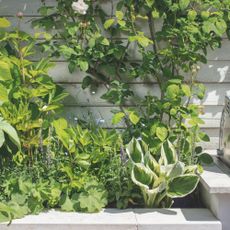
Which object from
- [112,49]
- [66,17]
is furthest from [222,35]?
[66,17]

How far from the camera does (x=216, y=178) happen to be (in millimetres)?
2975

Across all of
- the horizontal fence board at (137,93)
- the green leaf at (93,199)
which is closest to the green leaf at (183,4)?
the horizontal fence board at (137,93)

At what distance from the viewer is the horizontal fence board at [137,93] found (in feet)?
12.8

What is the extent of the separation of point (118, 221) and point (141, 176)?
32 cm

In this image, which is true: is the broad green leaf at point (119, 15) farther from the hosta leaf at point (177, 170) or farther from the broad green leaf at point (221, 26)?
the hosta leaf at point (177, 170)

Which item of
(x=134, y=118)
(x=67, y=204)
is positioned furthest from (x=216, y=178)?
(x=67, y=204)

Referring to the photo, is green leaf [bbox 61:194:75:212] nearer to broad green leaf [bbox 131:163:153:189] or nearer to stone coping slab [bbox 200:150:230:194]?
broad green leaf [bbox 131:163:153:189]

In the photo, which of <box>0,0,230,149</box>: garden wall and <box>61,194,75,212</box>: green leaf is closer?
<box>61,194,75,212</box>: green leaf

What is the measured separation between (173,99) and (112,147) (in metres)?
0.51

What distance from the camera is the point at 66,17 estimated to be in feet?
12.3

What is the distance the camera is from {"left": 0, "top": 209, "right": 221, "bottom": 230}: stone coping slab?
2.71 m

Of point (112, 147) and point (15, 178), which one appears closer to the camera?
point (15, 178)

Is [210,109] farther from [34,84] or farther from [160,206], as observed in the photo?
[34,84]

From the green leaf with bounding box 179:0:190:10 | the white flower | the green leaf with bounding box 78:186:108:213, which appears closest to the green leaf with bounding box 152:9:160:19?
the green leaf with bounding box 179:0:190:10
